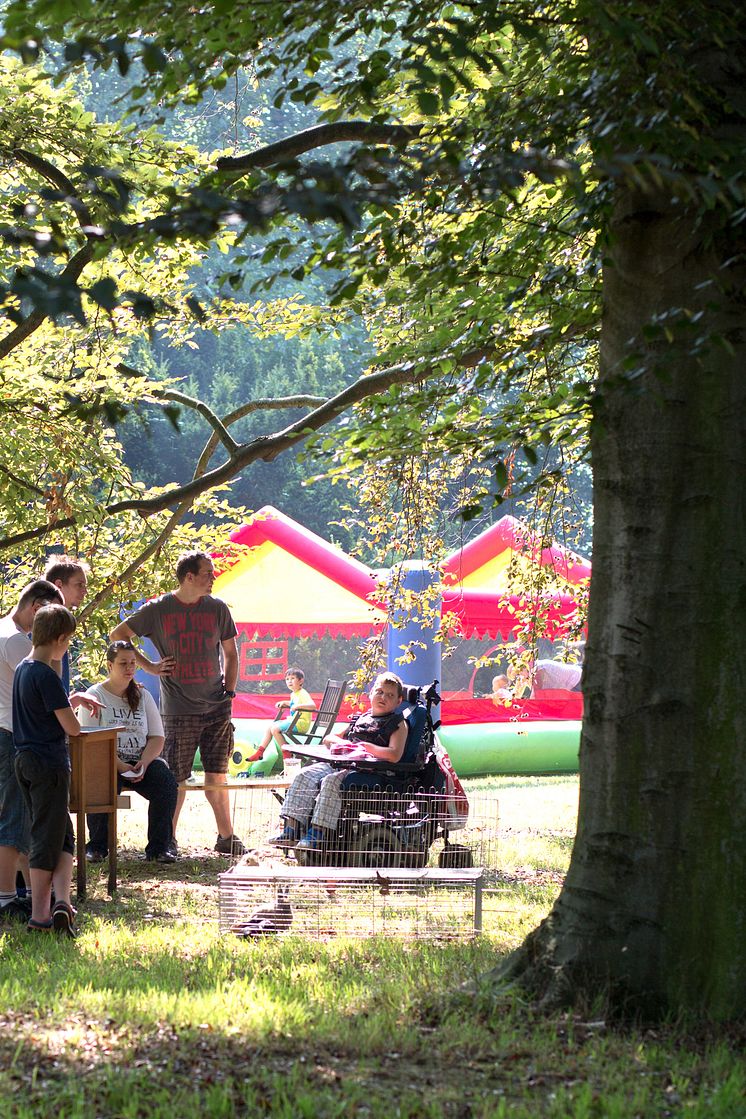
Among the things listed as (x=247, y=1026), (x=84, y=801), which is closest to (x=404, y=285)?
(x=84, y=801)

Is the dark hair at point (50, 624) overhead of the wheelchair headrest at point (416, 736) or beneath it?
overhead

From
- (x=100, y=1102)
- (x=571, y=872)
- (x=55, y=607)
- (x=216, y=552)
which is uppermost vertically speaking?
(x=216, y=552)

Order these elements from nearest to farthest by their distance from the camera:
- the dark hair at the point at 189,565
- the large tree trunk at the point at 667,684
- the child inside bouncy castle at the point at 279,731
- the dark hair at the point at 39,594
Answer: the large tree trunk at the point at 667,684 → the dark hair at the point at 39,594 → the dark hair at the point at 189,565 → the child inside bouncy castle at the point at 279,731

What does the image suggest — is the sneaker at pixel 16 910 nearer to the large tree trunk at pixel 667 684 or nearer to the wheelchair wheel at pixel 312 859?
the wheelchair wheel at pixel 312 859

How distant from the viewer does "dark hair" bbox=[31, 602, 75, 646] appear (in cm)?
606

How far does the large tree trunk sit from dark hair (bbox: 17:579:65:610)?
3.13m

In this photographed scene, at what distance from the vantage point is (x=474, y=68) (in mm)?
6590

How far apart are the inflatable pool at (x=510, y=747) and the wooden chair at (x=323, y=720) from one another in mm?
1601

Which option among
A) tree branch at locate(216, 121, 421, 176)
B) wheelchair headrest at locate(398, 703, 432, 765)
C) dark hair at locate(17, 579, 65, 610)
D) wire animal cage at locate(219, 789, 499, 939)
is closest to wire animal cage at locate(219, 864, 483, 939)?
wire animal cage at locate(219, 789, 499, 939)

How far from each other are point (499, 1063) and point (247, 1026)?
889mm

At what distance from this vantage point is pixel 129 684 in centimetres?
867

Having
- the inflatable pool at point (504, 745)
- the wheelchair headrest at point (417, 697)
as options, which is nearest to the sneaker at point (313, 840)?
the wheelchair headrest at point (417, 697)

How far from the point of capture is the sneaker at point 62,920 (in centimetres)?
616

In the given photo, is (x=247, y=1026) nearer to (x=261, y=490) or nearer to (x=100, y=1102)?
(x=100, y=1102)
